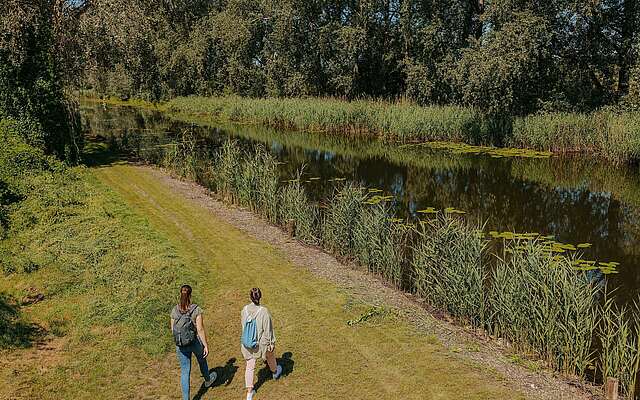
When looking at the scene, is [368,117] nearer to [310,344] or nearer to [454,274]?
[454,274]

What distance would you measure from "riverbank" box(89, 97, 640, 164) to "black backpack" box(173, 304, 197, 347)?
23986 millimetres

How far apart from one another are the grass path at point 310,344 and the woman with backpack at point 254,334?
1.90 ft

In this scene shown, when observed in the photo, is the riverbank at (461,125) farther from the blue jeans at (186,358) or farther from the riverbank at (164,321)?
the blue jeans at (186,358)

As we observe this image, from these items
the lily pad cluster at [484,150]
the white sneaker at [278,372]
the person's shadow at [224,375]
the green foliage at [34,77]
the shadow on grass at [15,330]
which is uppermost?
the green foliage at [34,77]

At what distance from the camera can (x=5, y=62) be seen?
19.8 m

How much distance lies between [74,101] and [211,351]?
2017 centimetres

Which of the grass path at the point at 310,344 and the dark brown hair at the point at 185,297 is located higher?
the dark brown hair at the point at 185,297

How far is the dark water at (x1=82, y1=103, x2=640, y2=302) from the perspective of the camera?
1511 cm

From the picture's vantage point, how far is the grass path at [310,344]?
25.2 ft

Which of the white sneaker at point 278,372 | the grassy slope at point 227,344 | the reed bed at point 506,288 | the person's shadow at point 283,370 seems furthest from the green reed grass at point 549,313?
the white sneaker at point 278,372

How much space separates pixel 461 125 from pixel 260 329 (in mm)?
27458

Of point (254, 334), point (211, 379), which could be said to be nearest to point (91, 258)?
point (211, 379)

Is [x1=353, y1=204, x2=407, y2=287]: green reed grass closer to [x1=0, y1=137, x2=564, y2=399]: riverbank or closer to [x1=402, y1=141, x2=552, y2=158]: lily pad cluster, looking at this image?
[x1=0, y1=137, x2=564, y2=399]: riverbank

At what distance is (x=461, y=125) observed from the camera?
32.0 meters
